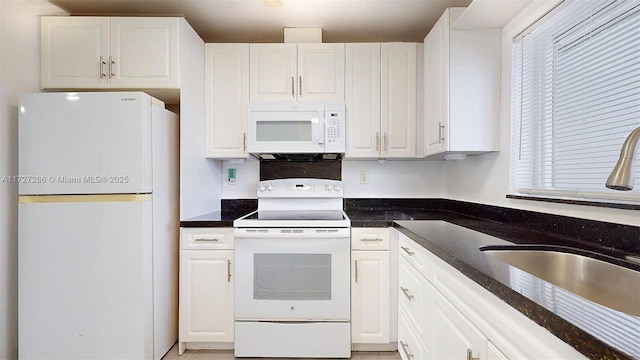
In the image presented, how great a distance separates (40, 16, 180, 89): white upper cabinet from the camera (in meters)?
1.81

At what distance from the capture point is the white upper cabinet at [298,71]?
212cm

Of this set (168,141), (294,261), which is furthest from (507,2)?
(168,141)

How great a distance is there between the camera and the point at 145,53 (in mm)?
1829

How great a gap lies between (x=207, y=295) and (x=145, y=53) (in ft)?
5.37

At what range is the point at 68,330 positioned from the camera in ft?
5.17

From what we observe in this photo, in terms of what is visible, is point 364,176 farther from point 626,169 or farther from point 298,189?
point 626,169

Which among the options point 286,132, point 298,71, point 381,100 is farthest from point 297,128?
point 381,100

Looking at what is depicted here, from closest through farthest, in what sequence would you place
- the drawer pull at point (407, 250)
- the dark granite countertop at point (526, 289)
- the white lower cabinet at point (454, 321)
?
the dark granite countertop at point (526, 289) < the white lower cabinet at point (454, 321) < the drawer pull at point (407, 250)

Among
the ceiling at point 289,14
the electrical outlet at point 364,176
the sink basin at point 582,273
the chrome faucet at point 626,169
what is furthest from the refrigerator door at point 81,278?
the chrome faucet at point 626,169

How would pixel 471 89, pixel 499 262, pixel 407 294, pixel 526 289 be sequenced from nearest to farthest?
pixel 526 289, pixel 499 262, pixel 407 294, pixel 471 89

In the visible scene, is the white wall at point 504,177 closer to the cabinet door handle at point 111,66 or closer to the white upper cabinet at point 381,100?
the white upper cabinet at point 381,100

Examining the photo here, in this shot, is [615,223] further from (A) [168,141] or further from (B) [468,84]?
(A) [168,141]

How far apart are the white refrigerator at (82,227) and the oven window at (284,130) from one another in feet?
2.43

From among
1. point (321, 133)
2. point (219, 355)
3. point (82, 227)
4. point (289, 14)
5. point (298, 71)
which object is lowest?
point (219, 355)
